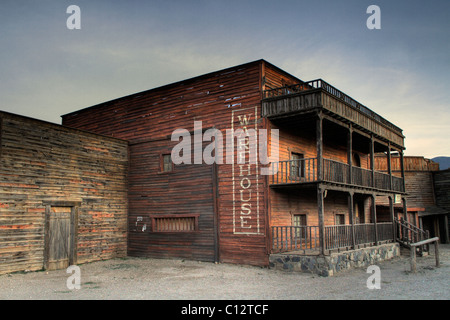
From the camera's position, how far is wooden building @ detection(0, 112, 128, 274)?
1532 cm

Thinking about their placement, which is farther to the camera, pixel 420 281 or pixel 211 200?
pixel 211 200

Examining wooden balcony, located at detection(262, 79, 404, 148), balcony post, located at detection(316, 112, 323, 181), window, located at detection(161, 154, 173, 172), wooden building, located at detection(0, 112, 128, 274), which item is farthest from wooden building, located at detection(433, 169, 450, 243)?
wooden building, located at detection(0, 112, 128, 274)

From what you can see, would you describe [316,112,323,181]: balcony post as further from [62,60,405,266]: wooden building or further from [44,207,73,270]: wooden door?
[44,207,73,270]: wooden door

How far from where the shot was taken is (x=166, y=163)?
20125mm

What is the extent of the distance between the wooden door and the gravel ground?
720mm

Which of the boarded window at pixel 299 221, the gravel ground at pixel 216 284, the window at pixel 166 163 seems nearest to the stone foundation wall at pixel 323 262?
the gravel ground at pixel 216 284

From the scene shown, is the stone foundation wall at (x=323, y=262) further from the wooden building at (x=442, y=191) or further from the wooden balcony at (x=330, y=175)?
the wooden building at (x=442, y=191)

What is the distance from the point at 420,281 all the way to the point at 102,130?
17648mm

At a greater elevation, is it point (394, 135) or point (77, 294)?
point (394, 135)

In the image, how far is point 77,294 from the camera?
11.7 m

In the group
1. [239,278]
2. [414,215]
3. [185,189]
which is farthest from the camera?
[414,215]
